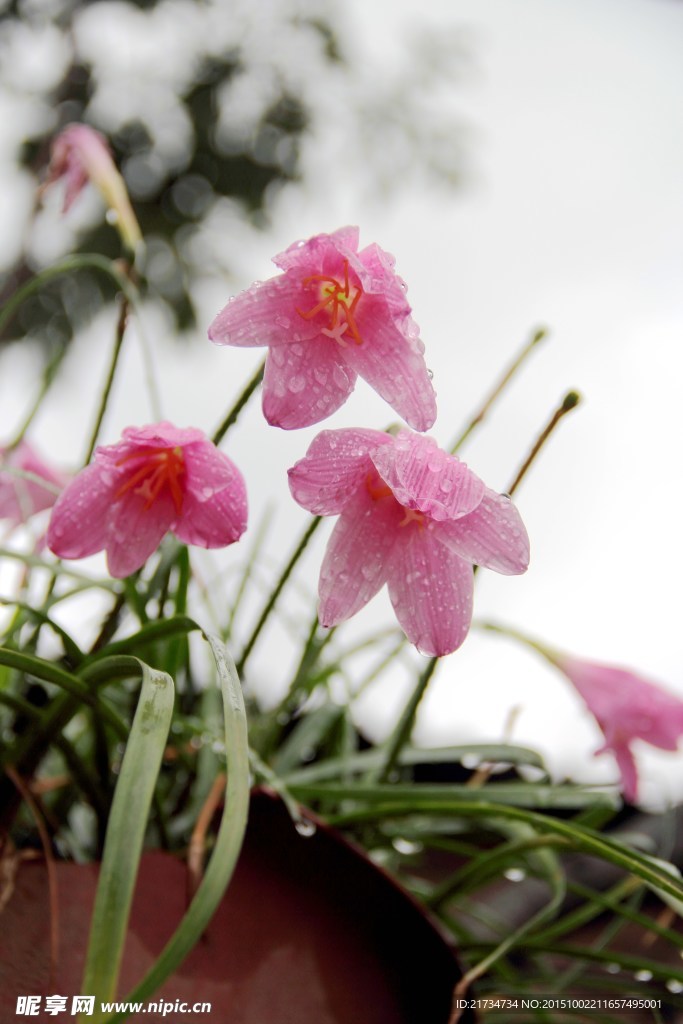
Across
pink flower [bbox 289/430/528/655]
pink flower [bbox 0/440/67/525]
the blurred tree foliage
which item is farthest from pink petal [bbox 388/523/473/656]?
the blurred tree foliage

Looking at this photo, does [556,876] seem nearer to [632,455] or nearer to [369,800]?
[369,800]

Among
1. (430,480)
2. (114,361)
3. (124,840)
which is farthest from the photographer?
(114,361)

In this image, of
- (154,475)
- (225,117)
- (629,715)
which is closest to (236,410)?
(154,475)

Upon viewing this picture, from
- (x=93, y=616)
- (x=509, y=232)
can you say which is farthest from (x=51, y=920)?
(x=509, y=232)

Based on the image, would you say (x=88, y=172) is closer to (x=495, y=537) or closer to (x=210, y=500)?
(x=210, y=500)

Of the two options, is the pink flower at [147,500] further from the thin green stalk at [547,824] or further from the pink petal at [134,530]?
the thin green stalk at [547,824]

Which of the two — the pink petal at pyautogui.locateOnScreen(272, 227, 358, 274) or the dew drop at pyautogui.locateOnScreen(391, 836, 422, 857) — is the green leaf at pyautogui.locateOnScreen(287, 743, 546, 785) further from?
the pink petal at pyautogui.locateOnScreen(272, 227, 358, 274)
